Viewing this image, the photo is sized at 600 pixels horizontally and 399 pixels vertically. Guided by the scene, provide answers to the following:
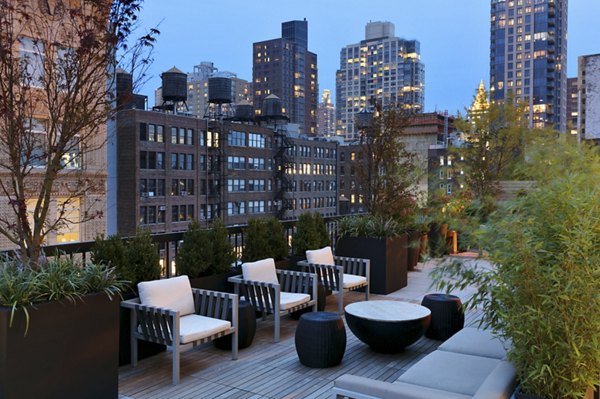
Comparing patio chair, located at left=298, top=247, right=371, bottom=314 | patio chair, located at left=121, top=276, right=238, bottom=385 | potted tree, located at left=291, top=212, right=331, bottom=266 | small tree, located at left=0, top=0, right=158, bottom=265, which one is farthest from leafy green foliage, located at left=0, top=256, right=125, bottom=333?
potted tree, located at left=291, top=212, right=331, bottom=266

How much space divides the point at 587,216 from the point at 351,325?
10.0ft

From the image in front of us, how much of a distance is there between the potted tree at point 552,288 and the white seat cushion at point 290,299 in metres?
3.25

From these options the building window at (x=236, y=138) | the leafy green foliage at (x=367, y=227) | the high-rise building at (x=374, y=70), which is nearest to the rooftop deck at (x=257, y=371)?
the leafy green foliage at (x=367, y=227)

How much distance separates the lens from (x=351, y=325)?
5.21 metres

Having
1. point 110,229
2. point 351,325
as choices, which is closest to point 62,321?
point 351,325

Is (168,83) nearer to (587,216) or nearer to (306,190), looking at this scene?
(306,190)

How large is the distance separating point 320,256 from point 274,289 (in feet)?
5.58

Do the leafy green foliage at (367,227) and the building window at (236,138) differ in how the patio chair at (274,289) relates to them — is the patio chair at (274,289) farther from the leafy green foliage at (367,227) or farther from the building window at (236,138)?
the building window at (236,138)

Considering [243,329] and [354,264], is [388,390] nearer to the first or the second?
[243,329]

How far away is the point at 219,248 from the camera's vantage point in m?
6.05

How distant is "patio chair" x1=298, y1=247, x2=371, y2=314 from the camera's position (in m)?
6.91

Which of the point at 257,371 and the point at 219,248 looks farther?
the point at 219,248

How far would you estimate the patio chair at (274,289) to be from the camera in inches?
226

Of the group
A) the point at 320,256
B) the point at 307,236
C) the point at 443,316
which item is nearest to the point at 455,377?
the point at 443,316
